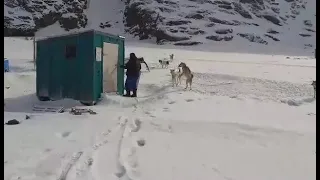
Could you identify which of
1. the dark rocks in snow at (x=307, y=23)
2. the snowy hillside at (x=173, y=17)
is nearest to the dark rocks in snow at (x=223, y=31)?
the snowy hillside at (x=173, y=17)

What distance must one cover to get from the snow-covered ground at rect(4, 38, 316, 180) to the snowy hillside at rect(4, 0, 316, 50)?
0.15m

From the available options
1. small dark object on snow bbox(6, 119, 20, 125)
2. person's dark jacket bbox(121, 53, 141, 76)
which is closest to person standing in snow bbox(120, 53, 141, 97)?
person's dark jacket bbox(121, 53, 141, 76)

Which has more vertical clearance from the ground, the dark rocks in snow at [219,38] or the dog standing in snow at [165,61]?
the dark rocks in snow at [219,38]

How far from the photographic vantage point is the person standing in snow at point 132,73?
335 cm

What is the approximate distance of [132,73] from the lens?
3.49 m

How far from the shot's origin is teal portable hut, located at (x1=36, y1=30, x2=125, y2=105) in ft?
6.98

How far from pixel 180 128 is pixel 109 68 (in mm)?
1221

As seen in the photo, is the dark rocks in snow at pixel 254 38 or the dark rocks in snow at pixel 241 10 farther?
the dark rocks in snow at pixel 254 38

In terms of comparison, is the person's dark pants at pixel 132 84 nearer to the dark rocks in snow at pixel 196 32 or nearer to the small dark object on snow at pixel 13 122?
the dark rocks in snow at pixel 196 32

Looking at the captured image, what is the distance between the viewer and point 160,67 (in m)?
3.75

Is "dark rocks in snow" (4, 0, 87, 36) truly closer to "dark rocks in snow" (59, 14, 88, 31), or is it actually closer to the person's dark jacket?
"dark rocks in snow" (59, 14, 88, 31)

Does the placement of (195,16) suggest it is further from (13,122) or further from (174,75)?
(174,75)

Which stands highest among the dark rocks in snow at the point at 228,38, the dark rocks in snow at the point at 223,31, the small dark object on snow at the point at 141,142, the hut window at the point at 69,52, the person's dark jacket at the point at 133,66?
the dark rocks in snow at the point at 223,31

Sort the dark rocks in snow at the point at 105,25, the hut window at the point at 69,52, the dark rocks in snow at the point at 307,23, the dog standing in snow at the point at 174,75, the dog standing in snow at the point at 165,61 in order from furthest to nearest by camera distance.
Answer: the dog standing in snow at the point at 174,75 → the dog standing in snow at the point at 165,61 → the hut window at the point at 69,52 → the dark rocks in snow at the point at 105,25 → the dark rocks in snow at the point at 307,23
